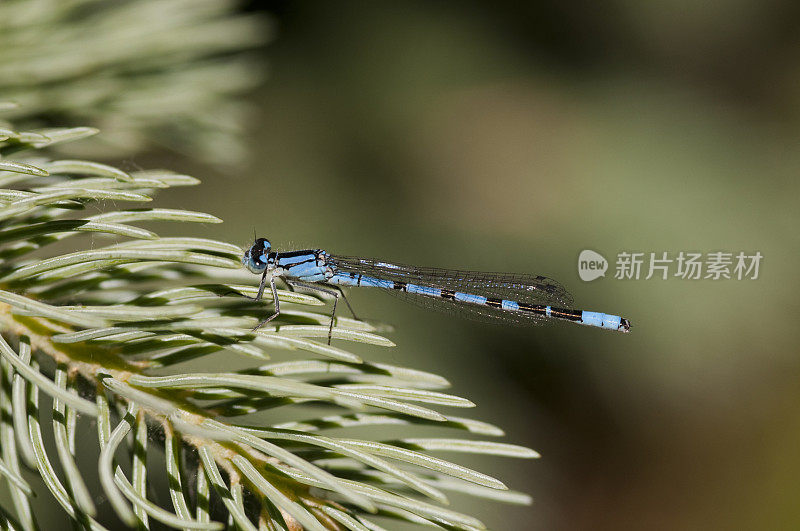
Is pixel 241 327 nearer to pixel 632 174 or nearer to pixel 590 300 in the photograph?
pixel 590 300

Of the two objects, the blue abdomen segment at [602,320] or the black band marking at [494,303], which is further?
the black band marking at [494,303]

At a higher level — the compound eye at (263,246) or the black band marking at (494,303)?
the compound eye at (263,246)

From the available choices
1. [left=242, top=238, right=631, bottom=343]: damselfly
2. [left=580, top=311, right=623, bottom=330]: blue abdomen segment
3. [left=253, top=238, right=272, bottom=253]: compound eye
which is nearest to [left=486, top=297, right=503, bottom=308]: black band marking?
[left=242, top=238, right=631, bottom=343]: damselfly

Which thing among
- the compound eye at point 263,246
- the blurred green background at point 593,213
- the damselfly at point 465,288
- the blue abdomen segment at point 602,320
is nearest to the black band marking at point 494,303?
the damselfly at point 465,288

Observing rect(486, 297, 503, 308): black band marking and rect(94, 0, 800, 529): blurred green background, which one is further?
rect(486, 297, 503, 308): black band marking

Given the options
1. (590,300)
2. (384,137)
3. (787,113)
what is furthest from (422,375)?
(787,113)

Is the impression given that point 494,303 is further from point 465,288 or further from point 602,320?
point 602,320

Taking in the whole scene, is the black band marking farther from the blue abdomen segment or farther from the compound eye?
the compound eye

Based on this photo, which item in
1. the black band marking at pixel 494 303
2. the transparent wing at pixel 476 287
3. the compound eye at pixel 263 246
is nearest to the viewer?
the compound eye at pixel 263 246

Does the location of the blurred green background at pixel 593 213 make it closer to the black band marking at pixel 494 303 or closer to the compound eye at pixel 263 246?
the black band marking at pixel 494 303
